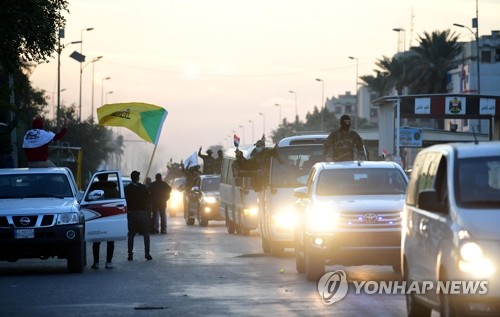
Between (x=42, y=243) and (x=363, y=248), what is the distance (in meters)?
5.62

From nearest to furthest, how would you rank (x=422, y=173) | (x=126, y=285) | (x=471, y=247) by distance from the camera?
(x=471, y=247) → (x=422, y=173) → (x=126, y=285)

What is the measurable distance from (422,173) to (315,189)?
777cm

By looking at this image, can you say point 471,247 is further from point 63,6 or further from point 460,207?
point 63,6

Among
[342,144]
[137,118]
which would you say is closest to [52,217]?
[342,144]

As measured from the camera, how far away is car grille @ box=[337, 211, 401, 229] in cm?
2033

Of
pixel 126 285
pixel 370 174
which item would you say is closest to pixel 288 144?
pixel 370 174

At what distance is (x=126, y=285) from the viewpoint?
66.6 feet

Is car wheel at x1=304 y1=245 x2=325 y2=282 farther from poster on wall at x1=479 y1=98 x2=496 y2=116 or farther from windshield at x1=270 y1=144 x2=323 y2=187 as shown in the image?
poster on wall at x1=479 y1=98 x2=496 y2=116

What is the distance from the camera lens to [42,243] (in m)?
22.6

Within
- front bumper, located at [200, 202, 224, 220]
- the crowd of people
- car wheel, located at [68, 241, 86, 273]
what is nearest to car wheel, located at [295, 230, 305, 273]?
the crowd of people

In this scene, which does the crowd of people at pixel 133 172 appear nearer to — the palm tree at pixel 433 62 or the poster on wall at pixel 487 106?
the poster on wall at pixel 487 106

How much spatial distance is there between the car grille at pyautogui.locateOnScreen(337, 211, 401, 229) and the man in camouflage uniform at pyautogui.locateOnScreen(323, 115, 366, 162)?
4.38m

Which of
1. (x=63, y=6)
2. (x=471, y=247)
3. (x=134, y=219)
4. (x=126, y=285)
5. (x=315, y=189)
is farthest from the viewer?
(x=63, y=6)

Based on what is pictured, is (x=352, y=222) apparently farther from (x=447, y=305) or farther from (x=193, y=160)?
(x=193, y=160)
